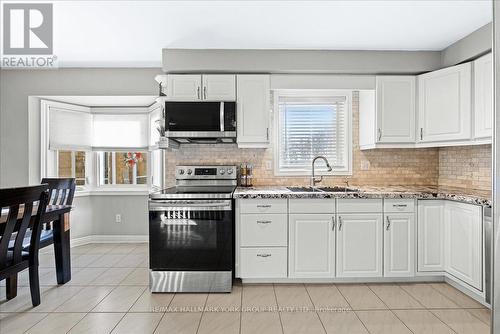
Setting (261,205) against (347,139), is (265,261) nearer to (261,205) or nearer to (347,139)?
(261,205)

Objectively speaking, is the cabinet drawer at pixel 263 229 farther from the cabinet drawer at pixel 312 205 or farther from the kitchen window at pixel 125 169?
the kitchen window at pixel 125 169

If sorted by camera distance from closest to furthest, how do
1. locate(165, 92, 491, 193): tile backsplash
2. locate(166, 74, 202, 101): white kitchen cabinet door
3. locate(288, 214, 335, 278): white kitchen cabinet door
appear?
locate(288, 214, 335, 278): white kitchen cabinet door, locate(166, 74, 202, 101): white kitchen cabinet door, locate(165, 92, 491, 193): tile backsplash

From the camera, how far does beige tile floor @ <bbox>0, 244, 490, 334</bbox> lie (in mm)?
2283

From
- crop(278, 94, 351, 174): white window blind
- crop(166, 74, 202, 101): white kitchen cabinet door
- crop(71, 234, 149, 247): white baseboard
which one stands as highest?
crop(166, 74, 202, 101): white kitchen cabinet door

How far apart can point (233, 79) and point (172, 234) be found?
1687 millimetres

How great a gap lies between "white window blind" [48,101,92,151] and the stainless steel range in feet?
7.60

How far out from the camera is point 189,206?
9.37 feet

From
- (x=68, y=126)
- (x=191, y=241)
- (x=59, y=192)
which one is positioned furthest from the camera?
(x=68, y=126)

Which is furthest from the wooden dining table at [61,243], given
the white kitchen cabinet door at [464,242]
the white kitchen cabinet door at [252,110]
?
the white kitchen cabinet door at [464,242]

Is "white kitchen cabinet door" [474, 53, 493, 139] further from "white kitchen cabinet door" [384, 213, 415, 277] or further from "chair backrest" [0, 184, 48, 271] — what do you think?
"chair backrest" [0, 184, 48, 271]

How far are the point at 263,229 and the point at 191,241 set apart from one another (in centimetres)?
67

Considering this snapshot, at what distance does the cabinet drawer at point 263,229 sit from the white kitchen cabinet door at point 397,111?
4.65ft

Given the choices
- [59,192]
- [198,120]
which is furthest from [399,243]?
[59,192]

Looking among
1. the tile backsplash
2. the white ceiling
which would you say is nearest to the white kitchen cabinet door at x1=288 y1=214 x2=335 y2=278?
the tile backsplash
